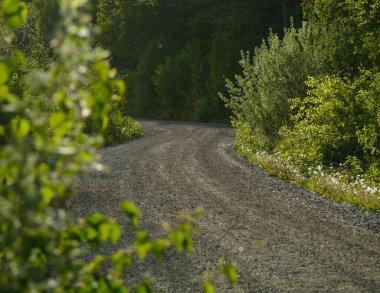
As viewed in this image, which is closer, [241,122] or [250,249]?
[250,249]

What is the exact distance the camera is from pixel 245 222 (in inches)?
375

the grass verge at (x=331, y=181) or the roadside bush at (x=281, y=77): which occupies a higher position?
the roadside bush at (x=281, y=77)

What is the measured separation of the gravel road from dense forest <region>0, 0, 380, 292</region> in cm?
74

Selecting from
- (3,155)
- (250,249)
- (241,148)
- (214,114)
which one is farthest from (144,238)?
(214,114)

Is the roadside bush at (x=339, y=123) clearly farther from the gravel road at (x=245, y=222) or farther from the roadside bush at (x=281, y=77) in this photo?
the roadside bush at (x=281, y=77)

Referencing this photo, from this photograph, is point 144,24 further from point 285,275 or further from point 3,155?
point 3,155

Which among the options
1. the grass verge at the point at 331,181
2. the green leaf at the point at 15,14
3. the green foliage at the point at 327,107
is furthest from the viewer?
the green foliage at the point at 327,107

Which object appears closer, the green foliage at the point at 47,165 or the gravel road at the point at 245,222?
the green foliage at the point at 47,165

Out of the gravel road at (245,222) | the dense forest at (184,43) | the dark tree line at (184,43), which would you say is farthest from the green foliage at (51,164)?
the dark tree line at (184,43)

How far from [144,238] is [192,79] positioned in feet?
124

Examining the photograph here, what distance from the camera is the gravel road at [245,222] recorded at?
6609 millimetres

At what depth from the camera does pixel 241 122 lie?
22.0 m

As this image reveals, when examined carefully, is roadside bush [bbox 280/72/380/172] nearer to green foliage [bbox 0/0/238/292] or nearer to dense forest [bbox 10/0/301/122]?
green foliage [bbox 0/0/238/292]

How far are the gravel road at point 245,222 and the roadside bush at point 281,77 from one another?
2.30 m
